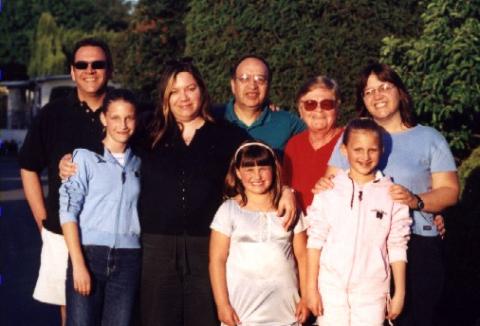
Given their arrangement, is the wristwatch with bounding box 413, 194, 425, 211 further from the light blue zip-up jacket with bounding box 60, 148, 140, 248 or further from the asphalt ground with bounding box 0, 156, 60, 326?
the asphalt ground with bounding box 0, 156, 60, 326

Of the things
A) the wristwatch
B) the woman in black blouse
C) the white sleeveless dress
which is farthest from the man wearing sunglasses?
the wristwatch

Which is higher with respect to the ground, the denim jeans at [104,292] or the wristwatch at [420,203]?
the wristwatch at [420,203]

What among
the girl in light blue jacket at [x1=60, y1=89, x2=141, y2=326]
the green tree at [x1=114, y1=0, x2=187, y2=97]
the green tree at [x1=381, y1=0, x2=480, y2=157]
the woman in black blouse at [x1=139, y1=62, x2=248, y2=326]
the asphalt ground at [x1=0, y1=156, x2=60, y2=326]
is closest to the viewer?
the girl in light blue jacket at [x1=60, y1=89, x2=141, y2=326]

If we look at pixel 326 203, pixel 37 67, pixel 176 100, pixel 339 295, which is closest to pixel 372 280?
pixel 339 295

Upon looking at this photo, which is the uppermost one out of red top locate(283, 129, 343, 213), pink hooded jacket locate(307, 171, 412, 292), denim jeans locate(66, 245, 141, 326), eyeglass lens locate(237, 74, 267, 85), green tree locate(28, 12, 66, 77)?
green tree locate(28, 12, 66, 77)

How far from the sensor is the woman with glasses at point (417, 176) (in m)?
4.76

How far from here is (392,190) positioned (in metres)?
4.57

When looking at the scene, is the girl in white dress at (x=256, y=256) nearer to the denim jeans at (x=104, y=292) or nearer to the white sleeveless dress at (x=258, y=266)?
the white sleeveless dress at (x=258, y=266)

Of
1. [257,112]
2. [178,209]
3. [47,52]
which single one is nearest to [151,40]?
[257,112]

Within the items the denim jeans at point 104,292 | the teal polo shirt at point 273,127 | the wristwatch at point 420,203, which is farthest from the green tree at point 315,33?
the denim jeans at point 104,292

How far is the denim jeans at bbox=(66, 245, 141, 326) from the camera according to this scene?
472 centimetres

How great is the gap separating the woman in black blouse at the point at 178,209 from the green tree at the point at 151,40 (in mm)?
26445

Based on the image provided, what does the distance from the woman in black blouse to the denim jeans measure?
0.13m

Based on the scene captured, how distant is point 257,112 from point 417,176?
4.28 feet
